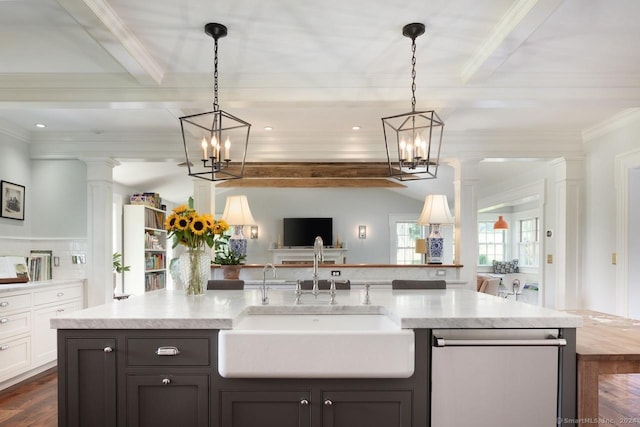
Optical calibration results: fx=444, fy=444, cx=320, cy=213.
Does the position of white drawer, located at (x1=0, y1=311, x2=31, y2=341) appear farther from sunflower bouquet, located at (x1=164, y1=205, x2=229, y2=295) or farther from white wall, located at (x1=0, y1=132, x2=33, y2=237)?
sunflower bouquet, located at (x1=164, y1=205, x2=229, y2=295)

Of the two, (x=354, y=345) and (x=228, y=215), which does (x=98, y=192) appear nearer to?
(x=228, y=215)

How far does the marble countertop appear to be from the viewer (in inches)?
77.3

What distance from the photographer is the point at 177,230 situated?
2.71m

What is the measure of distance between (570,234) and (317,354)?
3913 millimetres

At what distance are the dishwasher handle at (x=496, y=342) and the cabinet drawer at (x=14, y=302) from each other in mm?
3419

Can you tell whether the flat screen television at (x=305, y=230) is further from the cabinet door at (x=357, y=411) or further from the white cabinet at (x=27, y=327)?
the cabinet door at (x=357, y=411)

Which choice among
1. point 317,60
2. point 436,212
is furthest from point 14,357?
point 436,212

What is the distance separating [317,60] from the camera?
2.85 meters

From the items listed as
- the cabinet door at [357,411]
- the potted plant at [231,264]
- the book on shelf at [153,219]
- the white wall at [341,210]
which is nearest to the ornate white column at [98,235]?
the potted plant at [231,264]

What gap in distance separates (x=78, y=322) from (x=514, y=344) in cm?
193

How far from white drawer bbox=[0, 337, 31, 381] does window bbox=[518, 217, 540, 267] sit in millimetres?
7741

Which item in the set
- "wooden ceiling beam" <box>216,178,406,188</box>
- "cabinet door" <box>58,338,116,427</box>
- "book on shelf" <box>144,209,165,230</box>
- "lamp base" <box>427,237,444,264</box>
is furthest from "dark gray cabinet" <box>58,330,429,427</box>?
"wooden ceiling beam" <box>216,178,406,188</box>

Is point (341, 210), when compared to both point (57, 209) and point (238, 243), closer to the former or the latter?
point (238, 243)

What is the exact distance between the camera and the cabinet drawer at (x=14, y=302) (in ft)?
11.6
